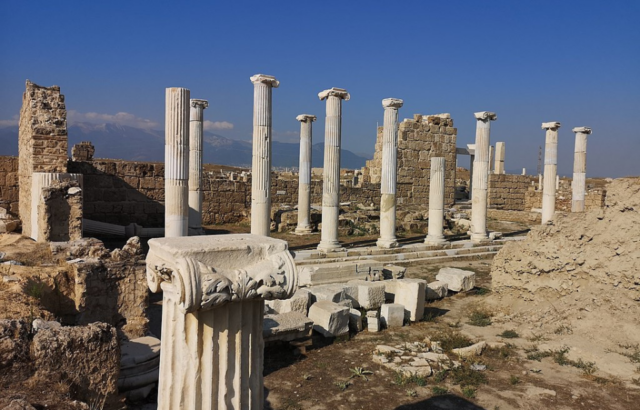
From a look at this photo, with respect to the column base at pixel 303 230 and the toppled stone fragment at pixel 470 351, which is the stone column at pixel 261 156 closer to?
the column base at pixel 303 230

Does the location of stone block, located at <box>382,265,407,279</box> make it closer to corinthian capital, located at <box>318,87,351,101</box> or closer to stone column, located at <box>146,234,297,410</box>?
corinthian capital, located at <box>318,87,351,101</box>

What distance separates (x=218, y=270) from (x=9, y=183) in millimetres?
16477

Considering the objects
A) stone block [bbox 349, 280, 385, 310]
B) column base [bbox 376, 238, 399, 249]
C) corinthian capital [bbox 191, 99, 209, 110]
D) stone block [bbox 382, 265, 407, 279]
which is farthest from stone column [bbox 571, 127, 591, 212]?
stone block [bbox 349, 280, 385, 310]

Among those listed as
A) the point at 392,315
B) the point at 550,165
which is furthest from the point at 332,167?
the point at 550,165

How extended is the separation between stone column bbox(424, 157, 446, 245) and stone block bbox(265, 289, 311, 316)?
9.18 metres

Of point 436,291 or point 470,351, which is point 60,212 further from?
point 470,351

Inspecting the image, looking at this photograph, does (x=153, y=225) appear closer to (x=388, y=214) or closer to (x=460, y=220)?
(x=388, y=214)

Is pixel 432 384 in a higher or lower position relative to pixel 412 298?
lower

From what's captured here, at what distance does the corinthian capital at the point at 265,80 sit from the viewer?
540 inches

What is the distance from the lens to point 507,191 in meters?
32.0

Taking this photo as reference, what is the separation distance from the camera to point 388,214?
16.4 metres

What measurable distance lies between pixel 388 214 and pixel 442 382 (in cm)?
984

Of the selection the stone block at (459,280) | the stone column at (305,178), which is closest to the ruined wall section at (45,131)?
the stone column at (305,178)

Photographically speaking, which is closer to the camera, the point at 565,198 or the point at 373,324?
the point at 373,324
